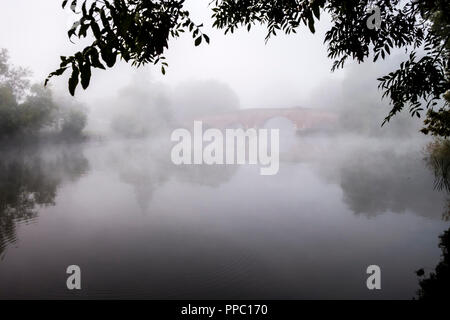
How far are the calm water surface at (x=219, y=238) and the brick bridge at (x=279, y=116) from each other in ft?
114

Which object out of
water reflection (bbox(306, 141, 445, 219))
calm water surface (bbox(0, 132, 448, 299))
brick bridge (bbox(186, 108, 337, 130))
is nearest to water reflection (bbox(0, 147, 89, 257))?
calm water surface (bbox(0, 132, 448, 299))

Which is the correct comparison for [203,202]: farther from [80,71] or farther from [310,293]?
[80,71]

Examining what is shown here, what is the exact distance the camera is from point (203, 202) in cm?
1105

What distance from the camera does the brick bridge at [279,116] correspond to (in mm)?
48188

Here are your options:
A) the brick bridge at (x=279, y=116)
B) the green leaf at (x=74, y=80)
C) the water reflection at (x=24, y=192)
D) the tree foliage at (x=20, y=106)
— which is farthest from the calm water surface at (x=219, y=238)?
the brick bridge at (x=279, y=116)

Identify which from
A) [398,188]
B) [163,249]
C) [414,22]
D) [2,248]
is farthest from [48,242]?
[398,188]

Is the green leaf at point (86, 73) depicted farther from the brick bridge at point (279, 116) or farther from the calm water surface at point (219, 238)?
the brick bridge at point (279, 116)

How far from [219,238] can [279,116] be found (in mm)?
43738

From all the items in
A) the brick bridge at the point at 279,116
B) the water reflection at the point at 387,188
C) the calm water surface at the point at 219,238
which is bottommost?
the calm water surface at the point at 219,238

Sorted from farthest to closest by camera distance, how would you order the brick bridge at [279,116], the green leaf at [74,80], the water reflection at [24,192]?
1. the brick bridge at [279,116]
2. the water reflection at [24,192]
3. the green leaf at [74,80]

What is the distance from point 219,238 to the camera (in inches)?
286

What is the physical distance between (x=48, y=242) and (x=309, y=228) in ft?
22.9

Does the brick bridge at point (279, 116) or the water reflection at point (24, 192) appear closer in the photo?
the water reflection at point (24, 192)

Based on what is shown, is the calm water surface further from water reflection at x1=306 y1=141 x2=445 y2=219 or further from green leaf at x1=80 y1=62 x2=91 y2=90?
green leaf at x1=80 y1=62 x2=91 y2=90
